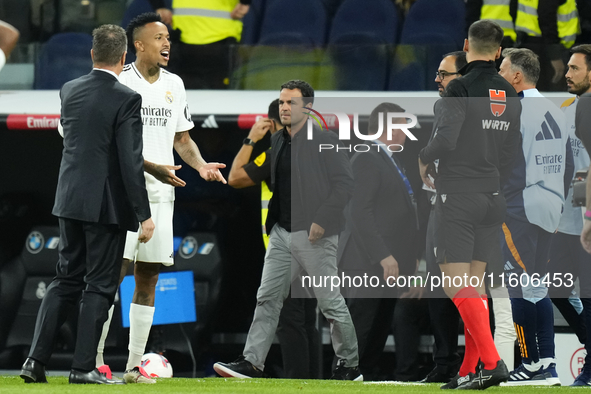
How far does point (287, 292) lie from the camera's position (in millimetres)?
5406

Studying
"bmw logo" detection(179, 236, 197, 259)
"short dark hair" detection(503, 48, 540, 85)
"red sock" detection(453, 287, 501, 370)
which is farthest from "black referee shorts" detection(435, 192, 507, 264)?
"bmw logo" detection(179, 236, 197, 259)

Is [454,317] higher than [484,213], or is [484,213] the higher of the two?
[484,213]

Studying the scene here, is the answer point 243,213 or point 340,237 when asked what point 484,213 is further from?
point 243,213

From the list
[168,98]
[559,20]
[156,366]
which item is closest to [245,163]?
[168,98]

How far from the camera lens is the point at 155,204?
15.5ft

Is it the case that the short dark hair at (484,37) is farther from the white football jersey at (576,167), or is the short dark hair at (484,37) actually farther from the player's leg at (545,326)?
the player's leg at (545,326)

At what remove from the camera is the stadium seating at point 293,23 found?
795cm

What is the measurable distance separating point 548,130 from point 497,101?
2.36 ft

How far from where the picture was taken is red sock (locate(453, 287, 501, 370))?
4172mm

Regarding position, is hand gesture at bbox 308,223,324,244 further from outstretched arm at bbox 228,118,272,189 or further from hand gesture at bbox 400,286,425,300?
outstretched arm at bbox 228,118,272,189

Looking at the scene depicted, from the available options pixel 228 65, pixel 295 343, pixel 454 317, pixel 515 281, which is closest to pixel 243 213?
pixel 228 65

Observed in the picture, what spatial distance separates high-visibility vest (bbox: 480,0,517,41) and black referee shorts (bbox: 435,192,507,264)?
3269mm

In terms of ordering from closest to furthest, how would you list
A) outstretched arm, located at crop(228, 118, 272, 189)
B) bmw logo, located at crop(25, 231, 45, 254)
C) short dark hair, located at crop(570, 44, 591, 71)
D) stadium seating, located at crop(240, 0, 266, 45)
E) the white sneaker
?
the white sneaker < short dark hair, located at crop(570, 44, 591, 71) < outstretched arm, located at crop(228, 118, 272, 189) < bmw logo, located at crop(25, 231, 45, 254) < stadium seating, located at crop(240, 0, 266, 45)

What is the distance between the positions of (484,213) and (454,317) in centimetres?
134
